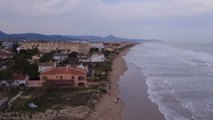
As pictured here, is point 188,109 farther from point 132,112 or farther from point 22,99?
point 22,99

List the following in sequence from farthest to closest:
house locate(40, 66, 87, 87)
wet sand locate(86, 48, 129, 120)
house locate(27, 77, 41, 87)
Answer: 1. house locate(40, 66, 87, 87)
2. house locate(27, 77, 41, 87)
3. wet sand locate(86, 48, 129, 120)

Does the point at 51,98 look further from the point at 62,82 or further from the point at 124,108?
the point at 62,82

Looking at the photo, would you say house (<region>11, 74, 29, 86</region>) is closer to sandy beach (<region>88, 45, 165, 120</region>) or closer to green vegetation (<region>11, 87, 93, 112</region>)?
green vegetation (<region>11, 87, 93, 112</region>)

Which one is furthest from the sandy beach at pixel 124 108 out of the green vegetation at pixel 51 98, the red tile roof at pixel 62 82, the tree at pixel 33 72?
the tree at pixel 33 72

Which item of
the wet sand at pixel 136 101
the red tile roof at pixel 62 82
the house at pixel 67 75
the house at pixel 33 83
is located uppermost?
the house at pixel 67 75

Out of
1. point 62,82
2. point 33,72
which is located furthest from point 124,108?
point 33,72

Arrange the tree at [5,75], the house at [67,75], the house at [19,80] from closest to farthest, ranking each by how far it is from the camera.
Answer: the tree at [5,75], the house at [19,80], the house at [67,75]

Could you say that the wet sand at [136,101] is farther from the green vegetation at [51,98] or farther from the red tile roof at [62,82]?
the red tile roof at [62,82]

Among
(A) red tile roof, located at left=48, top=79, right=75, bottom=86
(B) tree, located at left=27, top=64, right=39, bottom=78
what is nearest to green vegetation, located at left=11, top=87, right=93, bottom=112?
(A) red tile roof, located at left=48, top=79, right=75, bottom=86

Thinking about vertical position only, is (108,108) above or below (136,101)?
above
